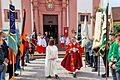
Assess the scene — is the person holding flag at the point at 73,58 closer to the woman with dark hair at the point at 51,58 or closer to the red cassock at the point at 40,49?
the woman with dark hair at the point at 51,58

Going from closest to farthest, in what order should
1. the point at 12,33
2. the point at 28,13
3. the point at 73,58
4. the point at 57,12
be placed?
the point at 12,33 < the point at 73,58 < the point at 28,13 < the point at 57,12

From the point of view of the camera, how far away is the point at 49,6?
2898cm

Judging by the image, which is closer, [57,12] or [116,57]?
[116,57]

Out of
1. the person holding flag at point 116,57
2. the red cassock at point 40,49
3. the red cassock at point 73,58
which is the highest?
the person holding flag at point 116,57

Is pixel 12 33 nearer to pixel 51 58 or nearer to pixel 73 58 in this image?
pixel 51 58

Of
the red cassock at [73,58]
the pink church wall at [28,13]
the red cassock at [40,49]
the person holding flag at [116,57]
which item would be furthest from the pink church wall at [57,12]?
the person holding flag at [116,57]

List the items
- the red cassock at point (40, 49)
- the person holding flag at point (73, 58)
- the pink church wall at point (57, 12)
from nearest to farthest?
the person holding flag at point (73, 58), the red cassock at point (40, 49), the pink church wall at point (57, 12)

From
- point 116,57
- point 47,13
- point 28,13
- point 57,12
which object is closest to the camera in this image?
point 116,57

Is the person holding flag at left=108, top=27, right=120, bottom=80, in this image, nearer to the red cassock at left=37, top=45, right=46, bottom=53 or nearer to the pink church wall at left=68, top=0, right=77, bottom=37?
the red cassock at left=37, top=45, right=46, bottom=53

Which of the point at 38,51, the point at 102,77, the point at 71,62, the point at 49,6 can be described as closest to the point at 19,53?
the point at 71,62

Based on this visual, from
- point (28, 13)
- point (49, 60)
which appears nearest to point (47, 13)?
point (28, 13)

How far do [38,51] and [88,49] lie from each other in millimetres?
9547

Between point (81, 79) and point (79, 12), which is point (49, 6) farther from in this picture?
point (81, 79)

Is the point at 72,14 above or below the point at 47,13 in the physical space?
below
